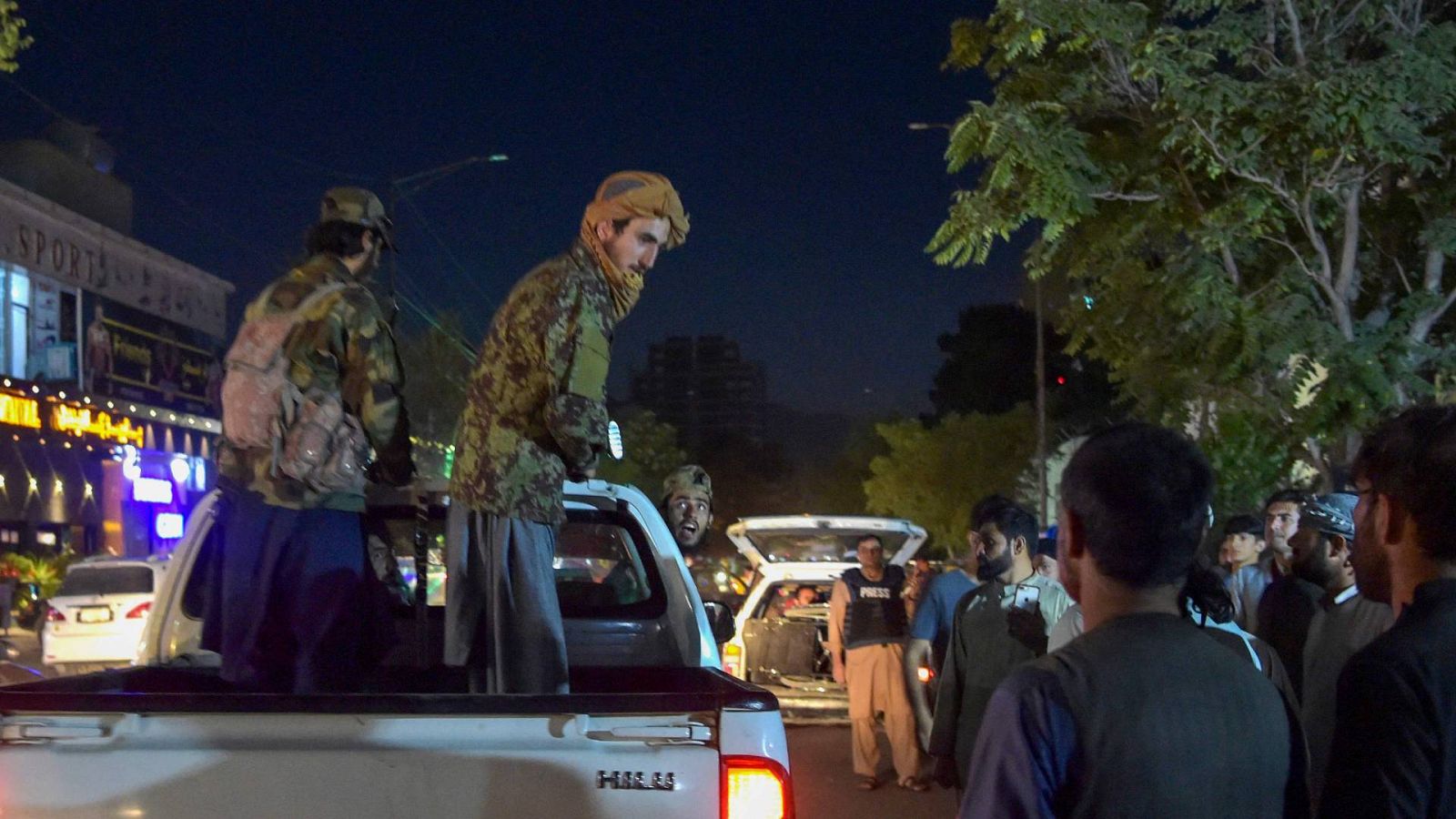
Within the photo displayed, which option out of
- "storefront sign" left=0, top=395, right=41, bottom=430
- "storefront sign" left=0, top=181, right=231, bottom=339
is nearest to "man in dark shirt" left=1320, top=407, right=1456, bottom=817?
"storefront sign" left=0, top=395, right=41, bottom=430

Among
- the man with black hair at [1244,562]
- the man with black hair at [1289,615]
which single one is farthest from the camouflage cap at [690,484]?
the man with black hair at [1244,562]

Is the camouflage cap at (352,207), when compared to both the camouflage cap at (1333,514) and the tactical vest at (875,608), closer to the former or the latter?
the camouflage cap at (1333,514)

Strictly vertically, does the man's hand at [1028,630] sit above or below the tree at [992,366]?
below

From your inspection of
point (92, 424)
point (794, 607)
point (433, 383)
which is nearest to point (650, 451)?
point (433, 383)

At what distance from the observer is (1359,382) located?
1106cm

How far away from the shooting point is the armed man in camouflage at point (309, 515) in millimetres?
4219

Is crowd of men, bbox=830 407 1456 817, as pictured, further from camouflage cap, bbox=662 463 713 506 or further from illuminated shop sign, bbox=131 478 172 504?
illuminated shop sign, bbox=131 478 172 504

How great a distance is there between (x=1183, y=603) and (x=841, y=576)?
8.11 m

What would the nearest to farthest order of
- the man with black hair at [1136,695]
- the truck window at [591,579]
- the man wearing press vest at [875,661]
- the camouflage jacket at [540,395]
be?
the man with black hair at [1136,695] → the camouflage jacket at [540,395] → the truck window at [591,579] → the man wearing press vest at [875,661]

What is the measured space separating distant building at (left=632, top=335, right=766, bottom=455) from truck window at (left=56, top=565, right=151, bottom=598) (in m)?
123

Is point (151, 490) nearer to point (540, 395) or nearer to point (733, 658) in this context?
point (733, 658)

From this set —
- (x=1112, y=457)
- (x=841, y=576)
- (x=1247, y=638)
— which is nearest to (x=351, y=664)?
(x=1247, y=638)

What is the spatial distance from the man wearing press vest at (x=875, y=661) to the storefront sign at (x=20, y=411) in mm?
23028

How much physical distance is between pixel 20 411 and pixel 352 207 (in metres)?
27.6
